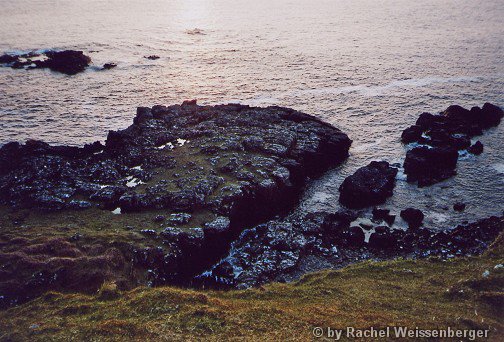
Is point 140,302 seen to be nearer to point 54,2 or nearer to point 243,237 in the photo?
point 243,237

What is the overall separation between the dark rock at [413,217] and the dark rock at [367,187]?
3000mm

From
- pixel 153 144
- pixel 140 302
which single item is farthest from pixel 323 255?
pixel 153 144

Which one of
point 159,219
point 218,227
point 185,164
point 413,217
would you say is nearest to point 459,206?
→ point 413,217

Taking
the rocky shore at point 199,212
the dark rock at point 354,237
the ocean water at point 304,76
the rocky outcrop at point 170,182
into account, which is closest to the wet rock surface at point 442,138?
the rocky shore at point 199,212

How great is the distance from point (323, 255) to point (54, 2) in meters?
184

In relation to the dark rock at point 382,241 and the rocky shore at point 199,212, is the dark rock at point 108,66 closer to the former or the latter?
the rocky shore at point 199,212

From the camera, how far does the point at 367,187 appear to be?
123 feet

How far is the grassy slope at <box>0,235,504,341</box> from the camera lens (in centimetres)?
1941

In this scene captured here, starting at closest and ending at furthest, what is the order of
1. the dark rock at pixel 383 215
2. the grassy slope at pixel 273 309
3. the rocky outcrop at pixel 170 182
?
1. the grassy slope at pixel 273 309
2. the rocky outcrop at pixel 170 182
3. the dark rock at pixel 383 215

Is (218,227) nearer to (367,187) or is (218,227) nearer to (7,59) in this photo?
(367,187)

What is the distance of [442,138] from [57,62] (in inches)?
2743

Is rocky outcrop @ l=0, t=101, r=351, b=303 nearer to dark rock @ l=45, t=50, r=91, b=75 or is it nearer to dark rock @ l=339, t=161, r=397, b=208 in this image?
dark rock @ l=339, t=161, r=397, b=208

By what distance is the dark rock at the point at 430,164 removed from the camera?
4110 centimetres

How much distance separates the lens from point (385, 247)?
3162cm
